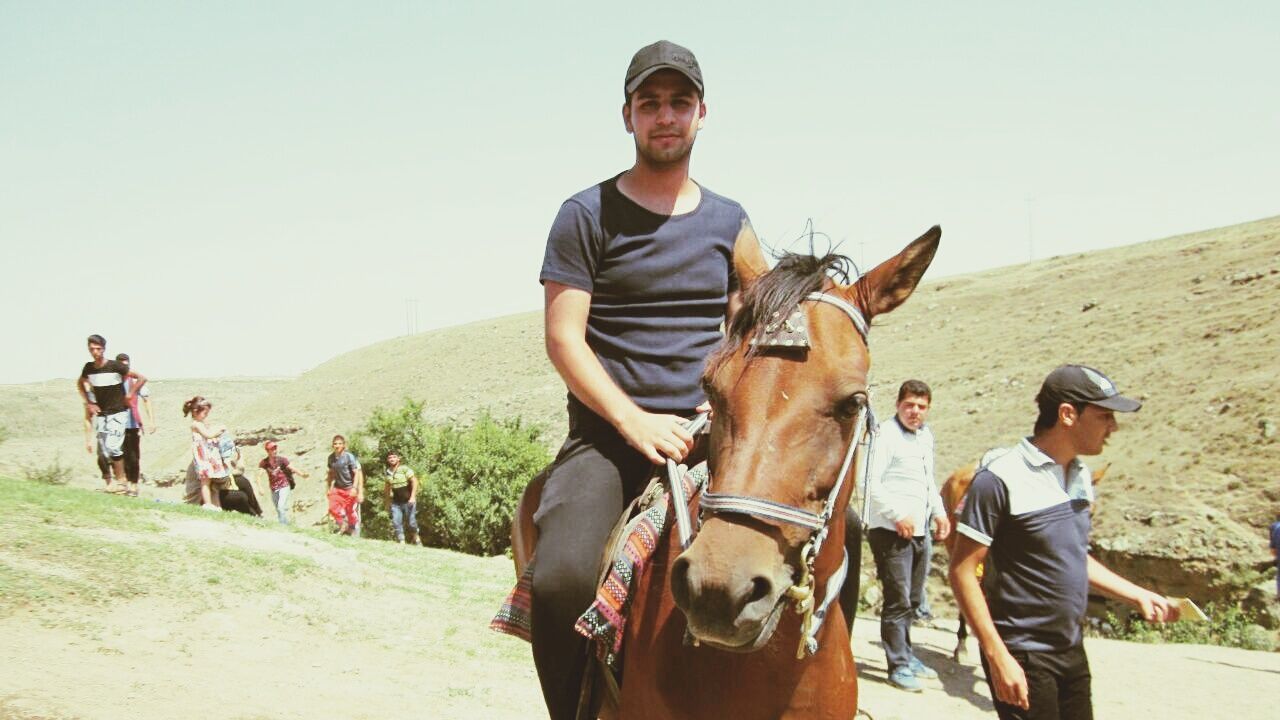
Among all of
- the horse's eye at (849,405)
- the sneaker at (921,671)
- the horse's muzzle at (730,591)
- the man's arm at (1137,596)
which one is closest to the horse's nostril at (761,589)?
the horse's muzzle at (730,591)

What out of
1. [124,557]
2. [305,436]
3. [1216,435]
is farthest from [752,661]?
[305,436]

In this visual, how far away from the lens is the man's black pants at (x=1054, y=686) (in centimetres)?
457

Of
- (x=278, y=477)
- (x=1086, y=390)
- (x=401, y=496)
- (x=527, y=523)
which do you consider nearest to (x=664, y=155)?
(x=527, y=523)

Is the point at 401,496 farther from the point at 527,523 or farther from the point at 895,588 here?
the point at 527,523

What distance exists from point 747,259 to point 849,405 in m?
0.87

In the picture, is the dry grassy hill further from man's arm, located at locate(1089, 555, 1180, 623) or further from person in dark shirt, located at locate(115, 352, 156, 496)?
person in dark shirt, located at locate(115, 352, 156, 496)

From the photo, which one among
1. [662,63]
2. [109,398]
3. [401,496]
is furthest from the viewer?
[401,496]

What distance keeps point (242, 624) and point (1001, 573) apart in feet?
27.3

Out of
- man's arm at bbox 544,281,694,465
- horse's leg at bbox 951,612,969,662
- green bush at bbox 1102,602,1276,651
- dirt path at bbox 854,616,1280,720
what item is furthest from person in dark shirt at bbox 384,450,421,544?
man's arm at bbox 544,281,694,465

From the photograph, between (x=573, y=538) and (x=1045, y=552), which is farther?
(x=1045, y=552)

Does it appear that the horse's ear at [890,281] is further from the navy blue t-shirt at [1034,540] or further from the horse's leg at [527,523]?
the navy blue t-shirt at [1034,540]

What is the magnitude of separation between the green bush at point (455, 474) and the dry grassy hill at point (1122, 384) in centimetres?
1204

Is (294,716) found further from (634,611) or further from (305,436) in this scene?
(305,436)

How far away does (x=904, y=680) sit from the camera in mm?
9383
